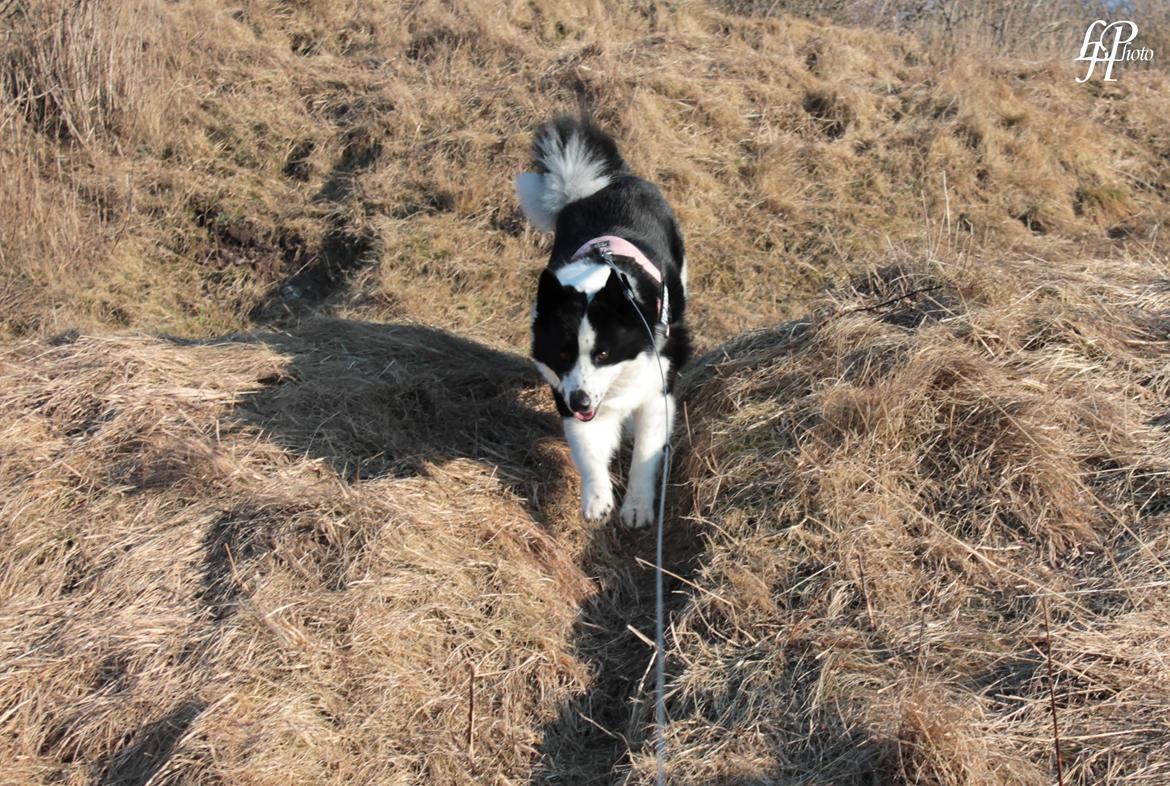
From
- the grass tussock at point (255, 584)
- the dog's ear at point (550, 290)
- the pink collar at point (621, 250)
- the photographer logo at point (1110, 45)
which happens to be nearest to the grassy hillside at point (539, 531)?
the grass tussock at point (255, 584)

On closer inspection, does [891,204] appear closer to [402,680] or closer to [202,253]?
[202,253]

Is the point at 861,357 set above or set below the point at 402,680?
above

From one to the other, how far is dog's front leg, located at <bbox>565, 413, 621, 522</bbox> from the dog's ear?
0.49m

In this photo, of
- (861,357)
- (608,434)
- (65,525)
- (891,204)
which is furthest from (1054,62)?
(65,525)

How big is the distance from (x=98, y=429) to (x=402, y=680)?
5.84 feet

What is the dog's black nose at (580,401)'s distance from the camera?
399 cm

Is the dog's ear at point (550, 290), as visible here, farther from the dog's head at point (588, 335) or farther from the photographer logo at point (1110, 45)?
the photographer logo at point (1110, 45)

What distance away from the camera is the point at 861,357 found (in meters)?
4.35

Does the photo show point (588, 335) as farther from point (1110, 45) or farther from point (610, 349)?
point (1110, 45)

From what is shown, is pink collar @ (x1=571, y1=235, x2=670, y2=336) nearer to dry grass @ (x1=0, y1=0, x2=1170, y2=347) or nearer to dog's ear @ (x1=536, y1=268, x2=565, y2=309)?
dog's ear @ (x1=536, y1=268, x2=565, y2=309)

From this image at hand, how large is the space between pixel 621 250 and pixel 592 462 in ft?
3.15

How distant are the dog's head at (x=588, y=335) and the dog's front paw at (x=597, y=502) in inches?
11.5

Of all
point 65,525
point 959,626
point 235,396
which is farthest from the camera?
point 235,396

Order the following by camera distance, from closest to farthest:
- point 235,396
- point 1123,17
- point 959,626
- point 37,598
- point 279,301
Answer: point 959,626, point 37,598, point 235,396, point 279,301, point 1123,17
